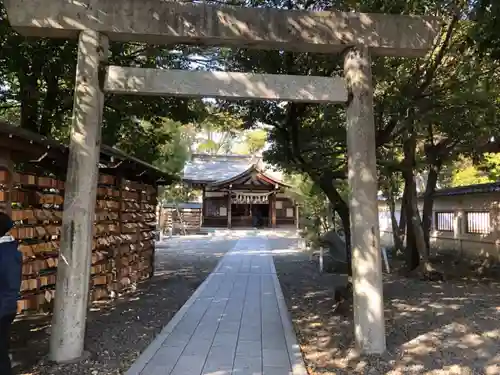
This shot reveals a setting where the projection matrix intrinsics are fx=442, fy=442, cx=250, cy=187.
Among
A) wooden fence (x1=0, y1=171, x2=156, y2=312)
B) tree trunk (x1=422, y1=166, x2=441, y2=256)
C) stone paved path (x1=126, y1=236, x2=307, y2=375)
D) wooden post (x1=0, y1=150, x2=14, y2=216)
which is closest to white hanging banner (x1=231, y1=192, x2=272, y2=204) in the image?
tree trunk (x1=422, y1=166, x2=441, y2=256)

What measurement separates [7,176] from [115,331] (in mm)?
2469

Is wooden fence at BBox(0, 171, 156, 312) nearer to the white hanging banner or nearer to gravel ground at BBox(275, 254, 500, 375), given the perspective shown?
gravel ground at BBox(275, 254, 500, 375)

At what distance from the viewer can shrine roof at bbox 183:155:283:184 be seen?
33.2 metres

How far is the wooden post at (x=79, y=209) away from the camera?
4.74 metres

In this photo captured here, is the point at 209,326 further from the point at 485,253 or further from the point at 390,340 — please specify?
the point at 485,253

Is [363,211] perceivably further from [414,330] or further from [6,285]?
[6,285]

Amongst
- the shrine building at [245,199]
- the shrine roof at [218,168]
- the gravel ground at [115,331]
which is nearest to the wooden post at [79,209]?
the gravel ground at [115,331]

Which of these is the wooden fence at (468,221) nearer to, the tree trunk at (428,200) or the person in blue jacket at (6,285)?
the tree trunk at (428,200)

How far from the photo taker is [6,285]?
3.69 meters

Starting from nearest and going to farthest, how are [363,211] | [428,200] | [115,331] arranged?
[363,211]
[115,331]
[428,200]

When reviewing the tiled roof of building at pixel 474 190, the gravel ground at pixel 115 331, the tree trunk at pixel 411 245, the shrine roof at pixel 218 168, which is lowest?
the gravel ground at pixel 115 331

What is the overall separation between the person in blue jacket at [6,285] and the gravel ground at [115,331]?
2.59 feet

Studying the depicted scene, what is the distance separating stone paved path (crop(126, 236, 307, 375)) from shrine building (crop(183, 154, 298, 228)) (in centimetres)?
2346

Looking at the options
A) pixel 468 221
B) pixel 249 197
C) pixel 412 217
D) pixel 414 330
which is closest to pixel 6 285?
pixel 414 330
